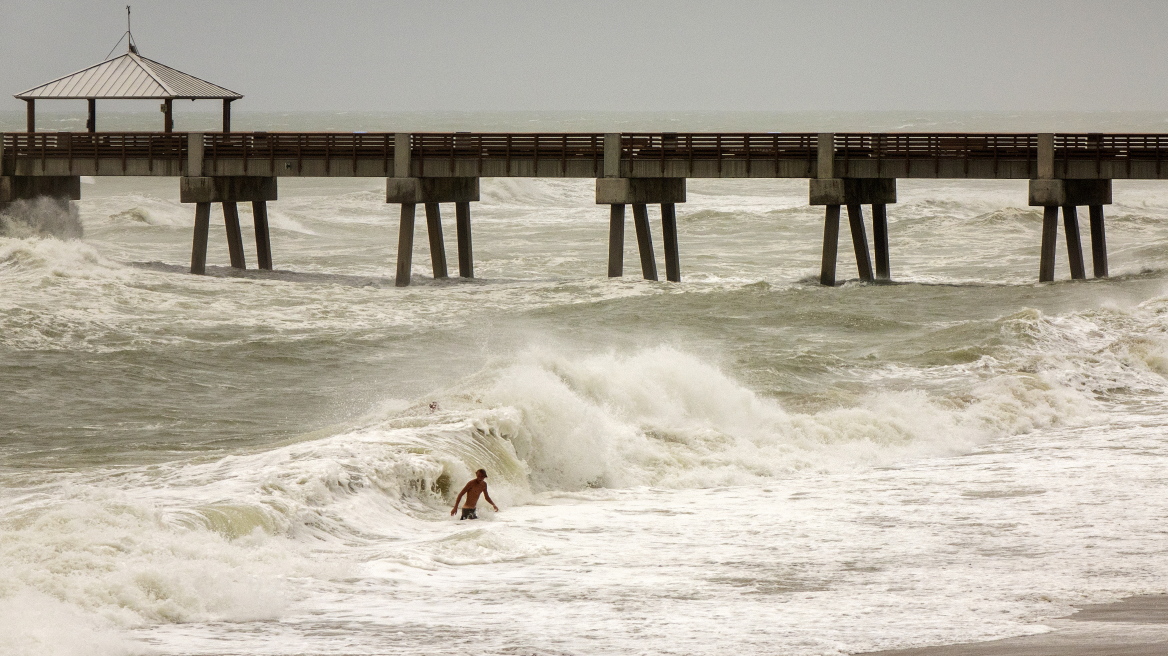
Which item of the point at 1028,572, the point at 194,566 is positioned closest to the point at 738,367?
the point at 1028,572

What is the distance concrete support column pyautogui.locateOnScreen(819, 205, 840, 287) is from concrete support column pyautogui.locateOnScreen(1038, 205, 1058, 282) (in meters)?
4.97

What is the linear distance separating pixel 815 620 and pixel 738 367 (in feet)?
46.5

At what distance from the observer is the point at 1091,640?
10375 millimetres

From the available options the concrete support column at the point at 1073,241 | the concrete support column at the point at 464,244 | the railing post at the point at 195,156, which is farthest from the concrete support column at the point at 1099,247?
the railing post at the point at 195,156

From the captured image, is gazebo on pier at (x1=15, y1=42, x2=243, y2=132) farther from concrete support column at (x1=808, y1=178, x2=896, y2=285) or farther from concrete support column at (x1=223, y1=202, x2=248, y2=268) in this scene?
concrete support column at (x1=808, y1=178, x2=896, y2=285)

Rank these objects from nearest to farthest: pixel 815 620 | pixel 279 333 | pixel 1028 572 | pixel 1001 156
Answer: pixel 815 620
pixel 1028 572
pixel 279 333
pixel 1001 156

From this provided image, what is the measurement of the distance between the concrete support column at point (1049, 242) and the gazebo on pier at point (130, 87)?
22.3m

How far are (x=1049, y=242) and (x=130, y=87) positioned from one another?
83.3 ft

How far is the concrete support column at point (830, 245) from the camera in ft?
121

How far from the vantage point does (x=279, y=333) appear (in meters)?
29.0

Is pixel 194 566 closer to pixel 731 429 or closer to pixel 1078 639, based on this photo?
pixel 1078 639

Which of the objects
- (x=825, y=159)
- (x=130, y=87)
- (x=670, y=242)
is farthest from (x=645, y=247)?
(x=130, y=87)

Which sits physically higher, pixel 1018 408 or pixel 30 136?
pixel 30 136

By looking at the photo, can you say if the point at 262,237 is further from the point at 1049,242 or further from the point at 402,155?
the point at 1049,242
